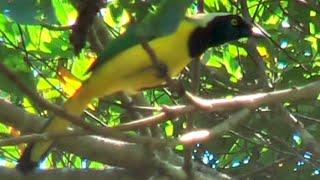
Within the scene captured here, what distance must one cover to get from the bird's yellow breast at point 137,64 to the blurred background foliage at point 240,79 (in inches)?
22.5

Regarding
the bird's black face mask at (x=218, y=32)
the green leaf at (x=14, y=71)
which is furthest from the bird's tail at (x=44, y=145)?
the bird's black face mask at (x=218, y=32)

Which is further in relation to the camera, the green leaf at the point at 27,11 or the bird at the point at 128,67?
the bird at the point at 128,67

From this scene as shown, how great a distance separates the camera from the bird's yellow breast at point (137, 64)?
2607 millimetres

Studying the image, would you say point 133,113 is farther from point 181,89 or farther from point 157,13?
point 157,13

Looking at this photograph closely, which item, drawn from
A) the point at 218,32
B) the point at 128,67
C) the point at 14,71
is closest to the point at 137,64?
the point at 128,67

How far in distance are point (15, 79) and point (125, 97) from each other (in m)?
1.45

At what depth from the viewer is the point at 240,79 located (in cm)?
373

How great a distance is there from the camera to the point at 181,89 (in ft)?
6.62

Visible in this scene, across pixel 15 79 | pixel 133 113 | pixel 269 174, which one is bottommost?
pixel 269 174

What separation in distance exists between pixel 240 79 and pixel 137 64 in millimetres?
1197

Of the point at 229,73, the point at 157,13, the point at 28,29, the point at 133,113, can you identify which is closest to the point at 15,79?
the point at 157,13

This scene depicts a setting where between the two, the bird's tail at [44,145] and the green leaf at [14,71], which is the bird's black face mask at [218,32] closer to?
the bird's tail at [44,145]

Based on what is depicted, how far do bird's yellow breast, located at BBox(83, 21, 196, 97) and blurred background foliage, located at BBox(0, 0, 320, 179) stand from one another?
0.57m

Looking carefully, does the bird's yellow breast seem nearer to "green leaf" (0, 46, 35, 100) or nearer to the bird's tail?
the bird's tail
